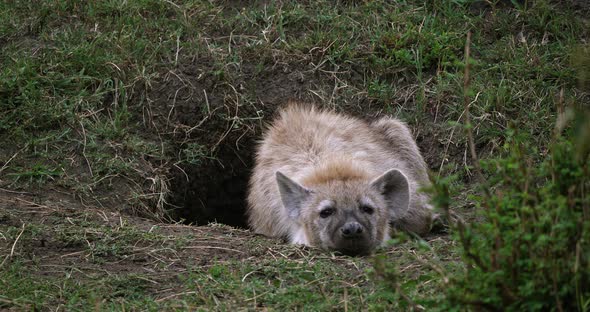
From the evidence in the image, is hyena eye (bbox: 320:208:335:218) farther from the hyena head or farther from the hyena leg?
the hyena leg

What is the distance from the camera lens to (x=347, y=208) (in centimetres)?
486

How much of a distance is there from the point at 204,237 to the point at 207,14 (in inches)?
95.4

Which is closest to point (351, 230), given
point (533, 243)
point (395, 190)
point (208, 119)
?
point (395, 190)

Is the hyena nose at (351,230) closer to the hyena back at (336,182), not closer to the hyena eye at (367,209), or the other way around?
the hyena back at (336,182)

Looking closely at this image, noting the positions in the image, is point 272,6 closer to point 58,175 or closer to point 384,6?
point 384,6

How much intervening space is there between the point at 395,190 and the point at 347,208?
17.7 inches

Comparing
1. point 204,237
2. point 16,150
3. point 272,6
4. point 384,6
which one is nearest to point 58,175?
point 16,150

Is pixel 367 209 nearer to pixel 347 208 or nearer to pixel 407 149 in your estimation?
pixel 347 208

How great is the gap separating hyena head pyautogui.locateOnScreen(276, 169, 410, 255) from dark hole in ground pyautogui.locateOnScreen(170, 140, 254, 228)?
1.32m

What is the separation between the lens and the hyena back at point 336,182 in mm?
4902

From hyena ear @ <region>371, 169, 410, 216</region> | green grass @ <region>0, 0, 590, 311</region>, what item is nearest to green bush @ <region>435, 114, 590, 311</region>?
hyena ear @ <region>371, 169, 410, 216</region>

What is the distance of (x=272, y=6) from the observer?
689 cm

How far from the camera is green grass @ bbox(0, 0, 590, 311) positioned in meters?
5.84

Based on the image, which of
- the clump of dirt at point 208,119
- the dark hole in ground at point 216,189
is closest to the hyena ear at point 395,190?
the clump of dirt at point 208,119
